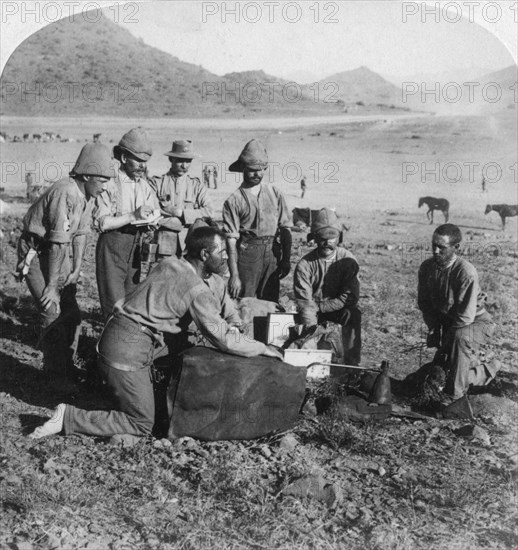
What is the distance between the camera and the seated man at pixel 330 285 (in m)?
6.26

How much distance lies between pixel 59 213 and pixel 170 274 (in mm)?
1355

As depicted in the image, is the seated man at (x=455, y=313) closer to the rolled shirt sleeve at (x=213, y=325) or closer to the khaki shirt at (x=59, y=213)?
the rolled shirt sleeve at (x=213, y=325)

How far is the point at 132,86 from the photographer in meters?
38.0

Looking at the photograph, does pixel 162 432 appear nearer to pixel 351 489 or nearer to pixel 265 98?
pixel 351 489

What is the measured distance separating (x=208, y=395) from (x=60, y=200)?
1971 millimetres

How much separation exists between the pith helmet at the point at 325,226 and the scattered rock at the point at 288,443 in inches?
81.3

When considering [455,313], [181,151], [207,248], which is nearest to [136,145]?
[181,151]

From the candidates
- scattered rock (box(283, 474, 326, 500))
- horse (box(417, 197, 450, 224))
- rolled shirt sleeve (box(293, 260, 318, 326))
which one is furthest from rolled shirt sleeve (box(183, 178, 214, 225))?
horse (box(417, 197, 450, 224))

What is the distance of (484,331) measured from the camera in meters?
5.76

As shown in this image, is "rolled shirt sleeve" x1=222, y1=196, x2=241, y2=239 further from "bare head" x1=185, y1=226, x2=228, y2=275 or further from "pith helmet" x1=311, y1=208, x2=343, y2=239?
"bare head" x1=185, y1=226, x2=228, y2=275

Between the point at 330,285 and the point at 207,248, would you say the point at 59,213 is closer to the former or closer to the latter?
the point at 207,248

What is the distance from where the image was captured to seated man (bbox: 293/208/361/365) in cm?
626

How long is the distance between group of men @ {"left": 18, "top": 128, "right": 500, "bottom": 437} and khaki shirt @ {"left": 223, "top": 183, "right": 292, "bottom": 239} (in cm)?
1

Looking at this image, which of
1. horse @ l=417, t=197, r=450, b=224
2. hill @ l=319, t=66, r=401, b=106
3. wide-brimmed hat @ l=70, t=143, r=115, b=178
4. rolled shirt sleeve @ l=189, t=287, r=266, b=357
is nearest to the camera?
rolled shirt sleeve @ l=189, t=287, r=266, b=357
